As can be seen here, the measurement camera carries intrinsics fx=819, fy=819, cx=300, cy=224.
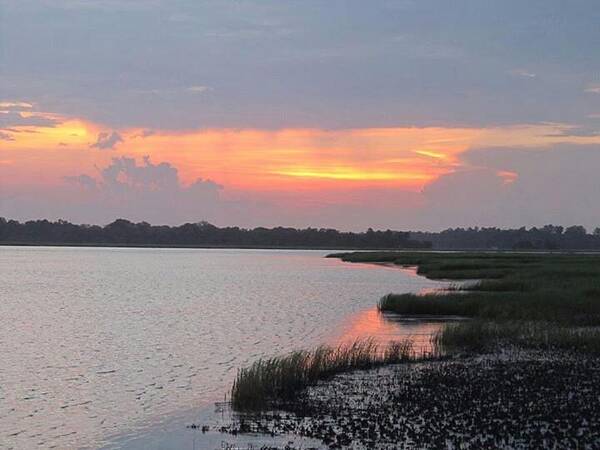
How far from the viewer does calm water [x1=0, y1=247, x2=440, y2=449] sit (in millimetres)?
20375

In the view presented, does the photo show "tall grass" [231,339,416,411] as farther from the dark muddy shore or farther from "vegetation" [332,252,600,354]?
"vegetation" [332,252,600,354]

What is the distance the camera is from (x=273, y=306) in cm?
5431

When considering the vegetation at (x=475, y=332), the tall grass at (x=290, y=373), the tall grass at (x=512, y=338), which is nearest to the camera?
the tall grass at (x=290, y=373)

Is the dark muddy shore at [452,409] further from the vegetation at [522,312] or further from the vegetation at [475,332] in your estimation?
the vegetation at [522,312]

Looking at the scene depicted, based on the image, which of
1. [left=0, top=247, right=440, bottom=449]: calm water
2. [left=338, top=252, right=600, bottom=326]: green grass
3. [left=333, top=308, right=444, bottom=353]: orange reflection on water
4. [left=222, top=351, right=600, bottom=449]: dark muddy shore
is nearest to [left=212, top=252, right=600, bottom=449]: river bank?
[left=222, top=351, right=600, bottom=449]: dark muddy shore

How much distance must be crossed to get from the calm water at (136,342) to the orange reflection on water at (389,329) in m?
0.15

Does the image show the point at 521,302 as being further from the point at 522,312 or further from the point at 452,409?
the point at 452,409

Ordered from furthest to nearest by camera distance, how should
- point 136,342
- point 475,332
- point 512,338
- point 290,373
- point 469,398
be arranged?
point 136,342 < point 512,338 < point 475,332 < point 290,373 < point 469,398

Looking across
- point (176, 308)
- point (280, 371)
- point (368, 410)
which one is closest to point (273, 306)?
point (176, 308)

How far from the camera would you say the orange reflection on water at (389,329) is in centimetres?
3297

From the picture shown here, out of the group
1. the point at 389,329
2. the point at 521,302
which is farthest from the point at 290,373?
the point at 521,302

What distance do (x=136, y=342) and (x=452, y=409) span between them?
20250 mm

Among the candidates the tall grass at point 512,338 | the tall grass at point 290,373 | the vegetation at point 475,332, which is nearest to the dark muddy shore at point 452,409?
the tall grass at point 290,373

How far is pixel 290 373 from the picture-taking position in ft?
71.4
